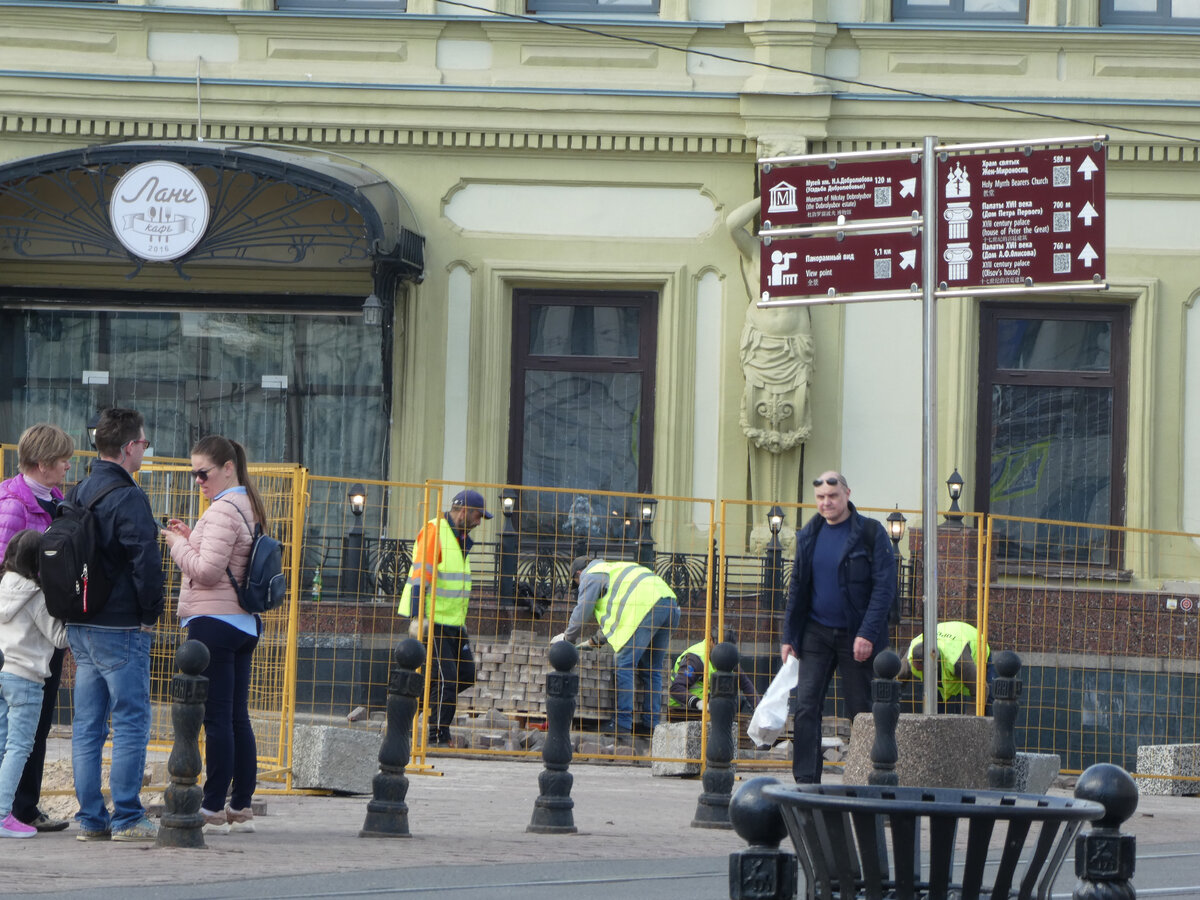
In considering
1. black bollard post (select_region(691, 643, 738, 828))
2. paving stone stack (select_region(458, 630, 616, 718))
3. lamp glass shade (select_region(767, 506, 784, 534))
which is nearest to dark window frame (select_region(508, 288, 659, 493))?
lamp glass shade (select_region(767, 506, 784, 534))

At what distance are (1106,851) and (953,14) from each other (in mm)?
15448

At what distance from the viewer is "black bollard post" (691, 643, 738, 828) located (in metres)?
9.82

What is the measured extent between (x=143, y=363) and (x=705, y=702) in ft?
27.0

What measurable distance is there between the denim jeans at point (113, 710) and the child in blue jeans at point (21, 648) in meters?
0.29

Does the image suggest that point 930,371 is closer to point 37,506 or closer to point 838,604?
point 838,604

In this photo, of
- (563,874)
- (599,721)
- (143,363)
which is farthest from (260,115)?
(563,874)

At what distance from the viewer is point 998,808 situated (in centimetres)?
374

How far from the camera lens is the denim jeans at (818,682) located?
10.5 meters

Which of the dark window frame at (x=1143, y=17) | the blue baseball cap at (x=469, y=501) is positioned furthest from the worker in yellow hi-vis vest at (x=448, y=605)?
the dark window frame at (x=1143, y=17)

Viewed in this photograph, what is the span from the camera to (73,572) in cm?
812

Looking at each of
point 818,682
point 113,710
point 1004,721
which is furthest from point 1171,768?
point 113,710

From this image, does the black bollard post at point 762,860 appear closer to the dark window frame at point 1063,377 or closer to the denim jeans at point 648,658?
the denim jeans at point 648,658

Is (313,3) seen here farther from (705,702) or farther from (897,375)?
(705,702)

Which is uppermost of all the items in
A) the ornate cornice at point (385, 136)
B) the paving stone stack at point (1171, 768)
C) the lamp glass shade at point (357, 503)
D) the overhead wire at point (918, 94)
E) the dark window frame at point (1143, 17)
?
the dark window frame at point (1143, 17)
